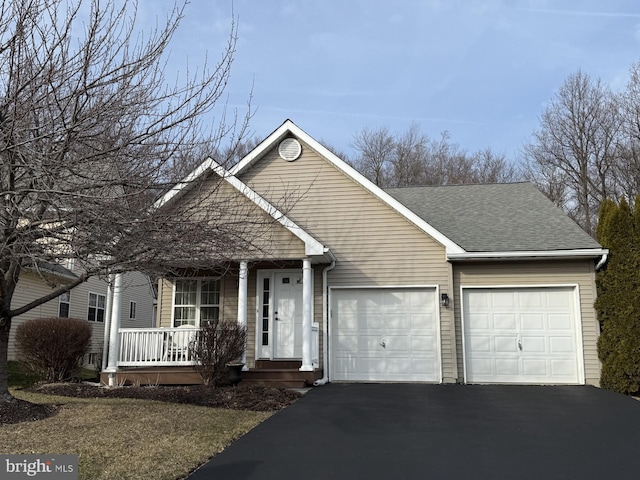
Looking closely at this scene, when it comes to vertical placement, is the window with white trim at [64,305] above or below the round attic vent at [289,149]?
below

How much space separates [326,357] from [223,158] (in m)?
5.92

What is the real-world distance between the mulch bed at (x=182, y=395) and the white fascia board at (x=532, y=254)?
463cm

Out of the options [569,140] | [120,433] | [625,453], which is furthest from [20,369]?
[569,140]

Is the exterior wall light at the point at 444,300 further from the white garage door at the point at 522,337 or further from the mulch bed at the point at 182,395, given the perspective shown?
the mulch bed at the point at 182,395

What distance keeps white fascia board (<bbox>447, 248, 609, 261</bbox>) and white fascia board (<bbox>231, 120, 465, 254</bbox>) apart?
6.1 inches

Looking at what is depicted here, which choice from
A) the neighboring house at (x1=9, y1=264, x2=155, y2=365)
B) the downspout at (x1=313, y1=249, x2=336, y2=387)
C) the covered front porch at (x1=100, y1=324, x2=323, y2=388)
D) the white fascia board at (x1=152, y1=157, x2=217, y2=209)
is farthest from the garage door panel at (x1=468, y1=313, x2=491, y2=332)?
the neighboring house at (x1=9, y1=264, x2=155, y2=365)

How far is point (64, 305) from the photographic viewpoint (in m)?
19.4

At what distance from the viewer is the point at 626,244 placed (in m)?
10.6

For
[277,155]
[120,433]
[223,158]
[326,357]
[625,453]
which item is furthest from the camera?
[277,155]

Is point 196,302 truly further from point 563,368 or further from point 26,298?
point 563,368

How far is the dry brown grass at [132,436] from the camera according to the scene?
482 centimetres

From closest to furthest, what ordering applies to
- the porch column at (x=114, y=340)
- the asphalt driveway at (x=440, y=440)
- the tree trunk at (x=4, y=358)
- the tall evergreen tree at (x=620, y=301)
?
the asphalt driveway at (x=440, y=440), the tree trunk at (x=4, y=358), the tall evergreen tree at (x=620, y=301), the porch column at (x=114, y=340)

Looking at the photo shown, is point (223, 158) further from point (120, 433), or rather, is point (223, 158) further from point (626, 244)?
point (626, 244)

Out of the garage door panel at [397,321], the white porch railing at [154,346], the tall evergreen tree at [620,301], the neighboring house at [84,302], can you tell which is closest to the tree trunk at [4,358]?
the white porch railing at [154,346]
